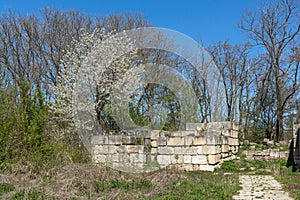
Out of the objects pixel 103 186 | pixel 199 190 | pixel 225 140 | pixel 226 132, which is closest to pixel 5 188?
pixel 103 186

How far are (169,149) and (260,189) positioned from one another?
3.92 meters

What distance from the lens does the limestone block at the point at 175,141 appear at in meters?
10.5

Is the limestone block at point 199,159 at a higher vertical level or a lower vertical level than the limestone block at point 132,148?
lower

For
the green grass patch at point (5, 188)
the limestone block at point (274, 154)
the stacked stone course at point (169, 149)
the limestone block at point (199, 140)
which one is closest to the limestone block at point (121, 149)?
the stacked stone course at point (169, 149)

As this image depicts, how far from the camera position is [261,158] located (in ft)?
40.5

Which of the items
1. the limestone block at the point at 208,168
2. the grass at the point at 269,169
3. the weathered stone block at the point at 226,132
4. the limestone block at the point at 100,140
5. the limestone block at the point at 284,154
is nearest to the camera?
the grass at the point at 269,169

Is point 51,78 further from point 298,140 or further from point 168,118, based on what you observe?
point 298,140

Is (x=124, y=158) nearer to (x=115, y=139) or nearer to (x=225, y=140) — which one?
(x=115, y=139)

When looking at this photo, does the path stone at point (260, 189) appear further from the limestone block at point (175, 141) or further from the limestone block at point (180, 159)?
the limestone block at point (175, 141)

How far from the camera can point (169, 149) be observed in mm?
10641

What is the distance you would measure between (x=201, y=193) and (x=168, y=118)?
8952 millimetres

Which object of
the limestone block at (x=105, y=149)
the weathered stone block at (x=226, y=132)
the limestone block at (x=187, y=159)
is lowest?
the limestone block at (x=187, y=159)

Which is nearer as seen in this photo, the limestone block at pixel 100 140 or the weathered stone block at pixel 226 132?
the limestone block at pixel 100 140

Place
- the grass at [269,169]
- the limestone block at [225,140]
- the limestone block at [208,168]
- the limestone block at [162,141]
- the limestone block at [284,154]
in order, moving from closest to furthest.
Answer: the grass at [269,169] < the limestone block at [208,168] < the limestone block at [162,141] < the limestone block at [225,140] < the limestone block at [284,154]
